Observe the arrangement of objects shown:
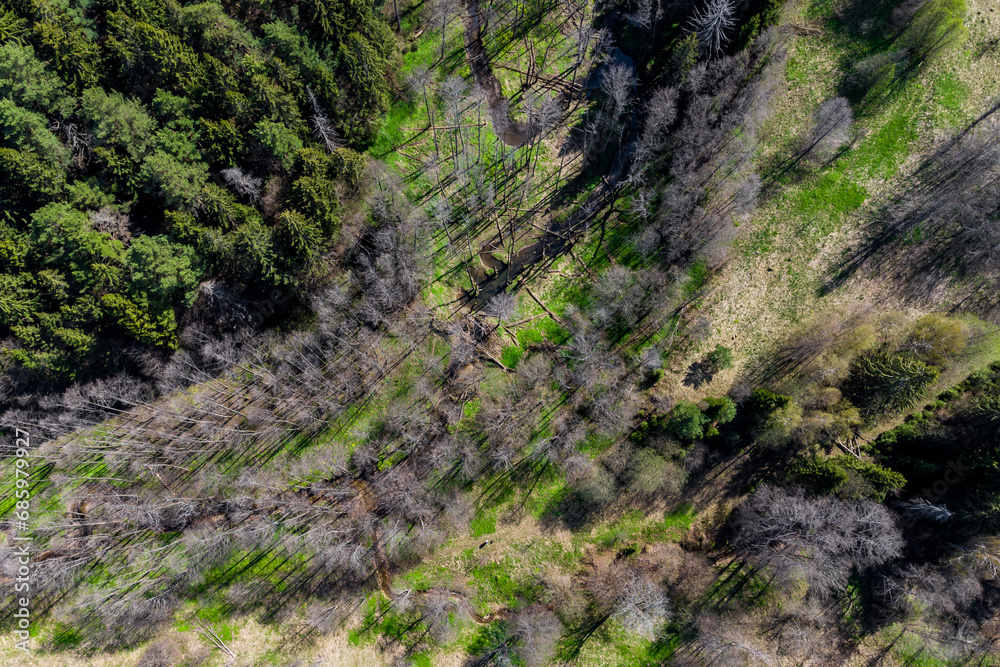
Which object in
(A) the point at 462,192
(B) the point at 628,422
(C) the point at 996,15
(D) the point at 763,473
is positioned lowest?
(D) the point at 763,473

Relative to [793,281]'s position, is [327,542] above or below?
above

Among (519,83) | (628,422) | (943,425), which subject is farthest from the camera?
(519,83)

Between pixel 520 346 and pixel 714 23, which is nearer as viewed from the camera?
pixel 714 23

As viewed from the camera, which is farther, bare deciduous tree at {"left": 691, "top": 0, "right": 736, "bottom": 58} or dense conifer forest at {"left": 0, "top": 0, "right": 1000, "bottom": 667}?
dense conifer forest at {"left": 0, "top": 0, "right": 1000, "bottom": 667}

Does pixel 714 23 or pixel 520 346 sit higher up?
pixel 714 23

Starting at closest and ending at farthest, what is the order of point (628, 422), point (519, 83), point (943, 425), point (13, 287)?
point (13, 287) < point (943, 425) < point (628, 422) < point (519, 83)

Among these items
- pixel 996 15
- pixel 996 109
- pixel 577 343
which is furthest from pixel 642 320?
pixel 996 15

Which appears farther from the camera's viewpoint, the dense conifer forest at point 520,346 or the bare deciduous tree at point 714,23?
the dense conifer forest at point 520,346

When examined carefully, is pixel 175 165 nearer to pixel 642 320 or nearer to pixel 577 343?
pixel 577 343
